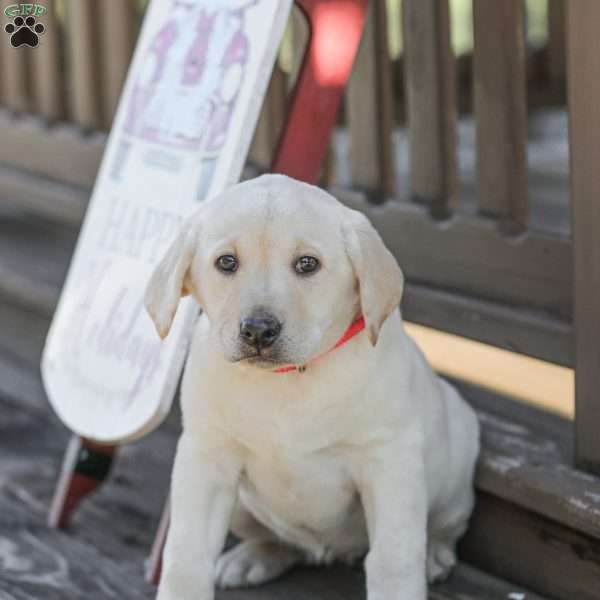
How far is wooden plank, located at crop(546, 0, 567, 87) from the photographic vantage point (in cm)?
554

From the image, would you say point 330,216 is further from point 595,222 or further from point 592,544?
point 592,544

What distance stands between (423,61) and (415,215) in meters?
0.36

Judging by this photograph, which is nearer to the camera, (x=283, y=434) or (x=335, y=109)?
(x=283, y=434)

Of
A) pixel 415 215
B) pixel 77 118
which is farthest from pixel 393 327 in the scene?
pixel 77 118

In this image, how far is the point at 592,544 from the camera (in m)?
2.84

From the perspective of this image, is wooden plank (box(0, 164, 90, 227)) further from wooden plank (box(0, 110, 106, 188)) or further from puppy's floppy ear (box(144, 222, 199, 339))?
puppy's floppy ear (box(144, 222, 199, 339))

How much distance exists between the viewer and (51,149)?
179 inches

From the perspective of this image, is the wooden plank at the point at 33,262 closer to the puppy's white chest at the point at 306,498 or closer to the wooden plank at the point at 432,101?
the wooden plank at the point at 432,101

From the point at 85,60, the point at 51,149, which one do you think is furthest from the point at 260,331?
the point at 51,149

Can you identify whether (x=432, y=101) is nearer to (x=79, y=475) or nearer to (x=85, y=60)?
(x=79, y=475)

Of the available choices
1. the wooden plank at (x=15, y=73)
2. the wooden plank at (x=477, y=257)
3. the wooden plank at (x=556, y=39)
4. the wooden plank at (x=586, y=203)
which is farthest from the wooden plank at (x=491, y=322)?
the wooden plank at (x=556, y=39)

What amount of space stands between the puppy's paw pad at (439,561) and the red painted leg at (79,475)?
0.81 metres

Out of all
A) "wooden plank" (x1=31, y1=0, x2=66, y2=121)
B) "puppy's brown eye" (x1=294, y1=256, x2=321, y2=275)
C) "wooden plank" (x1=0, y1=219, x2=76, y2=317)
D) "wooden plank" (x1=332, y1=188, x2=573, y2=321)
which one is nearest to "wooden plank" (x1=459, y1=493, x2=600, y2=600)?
"wooden plank" (x1=332, y1=188, x2=573, y2=321)

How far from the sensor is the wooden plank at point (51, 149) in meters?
4.37
